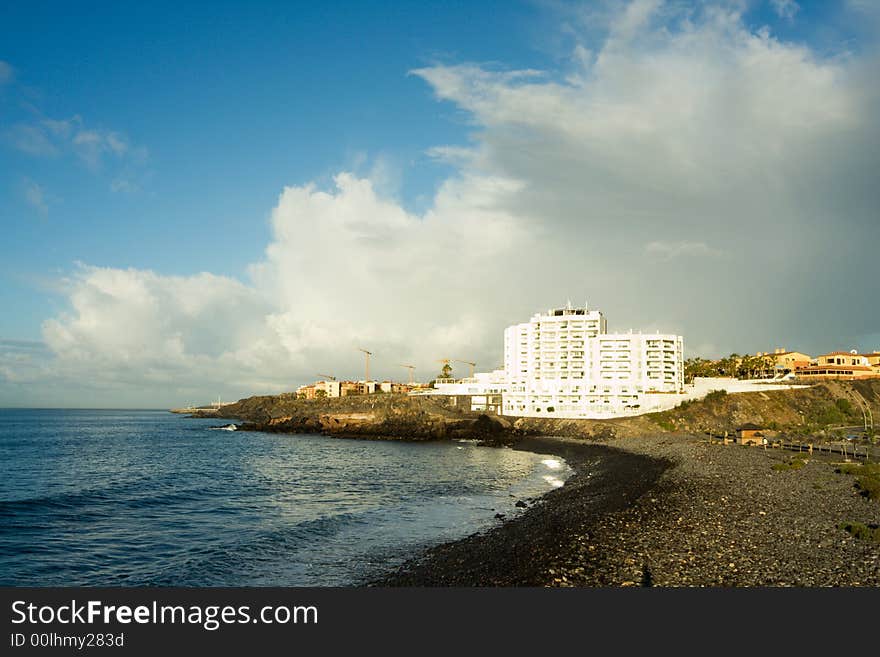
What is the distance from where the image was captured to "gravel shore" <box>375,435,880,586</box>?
19.9 m

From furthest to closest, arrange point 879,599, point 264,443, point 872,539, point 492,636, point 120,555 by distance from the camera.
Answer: point 264,443, point 120,555, point 872,539, point 879,599, point 492,636

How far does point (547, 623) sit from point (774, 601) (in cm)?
668

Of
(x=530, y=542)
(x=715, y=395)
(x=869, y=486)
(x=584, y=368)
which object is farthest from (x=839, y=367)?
(x=530, y=542)

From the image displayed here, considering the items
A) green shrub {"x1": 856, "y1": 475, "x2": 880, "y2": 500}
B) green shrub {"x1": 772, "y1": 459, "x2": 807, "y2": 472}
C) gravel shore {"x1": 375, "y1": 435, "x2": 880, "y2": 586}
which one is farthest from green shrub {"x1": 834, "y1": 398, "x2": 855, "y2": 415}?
green shrub {"x1": 856, "y1": 475, "x2": 880, "y2": 500}

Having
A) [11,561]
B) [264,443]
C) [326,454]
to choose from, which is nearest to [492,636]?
[11,561]

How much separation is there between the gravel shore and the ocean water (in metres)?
4.36

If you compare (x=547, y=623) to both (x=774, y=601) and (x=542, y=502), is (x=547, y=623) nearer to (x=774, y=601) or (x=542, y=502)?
(x=774, y=601)

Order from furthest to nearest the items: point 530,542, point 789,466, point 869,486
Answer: point 789,466
point 869,486
point 530,542

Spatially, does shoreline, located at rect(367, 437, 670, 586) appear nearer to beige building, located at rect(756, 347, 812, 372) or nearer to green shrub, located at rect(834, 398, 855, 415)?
green shrub, located at rect(834, 398, 855, 415)

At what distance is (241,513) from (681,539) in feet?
103

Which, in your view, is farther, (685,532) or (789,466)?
(789,466)

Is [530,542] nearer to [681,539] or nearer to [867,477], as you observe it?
[681,539]

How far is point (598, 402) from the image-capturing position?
131m

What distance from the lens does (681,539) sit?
975 inches
